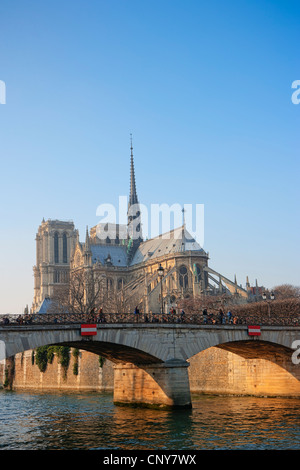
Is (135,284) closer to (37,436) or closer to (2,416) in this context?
(2,416)

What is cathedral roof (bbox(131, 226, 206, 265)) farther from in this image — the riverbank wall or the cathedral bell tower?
the riverbank wall

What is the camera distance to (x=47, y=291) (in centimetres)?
16112

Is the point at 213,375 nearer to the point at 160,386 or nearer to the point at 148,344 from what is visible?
the point at 160,386

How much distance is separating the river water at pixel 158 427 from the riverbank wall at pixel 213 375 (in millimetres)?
1883

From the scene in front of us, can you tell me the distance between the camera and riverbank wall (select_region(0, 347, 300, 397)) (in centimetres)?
4638

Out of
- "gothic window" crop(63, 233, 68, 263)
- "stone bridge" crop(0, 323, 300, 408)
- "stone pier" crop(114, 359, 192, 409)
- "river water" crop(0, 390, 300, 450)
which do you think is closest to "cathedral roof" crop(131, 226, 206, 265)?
"gothic window" crop(63, 233, 68, 263)

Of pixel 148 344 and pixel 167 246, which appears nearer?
pixel 148 344

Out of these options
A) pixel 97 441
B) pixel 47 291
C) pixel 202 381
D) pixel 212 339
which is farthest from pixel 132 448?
pixel 47 291

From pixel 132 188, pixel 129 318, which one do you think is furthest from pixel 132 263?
pixel 129 318

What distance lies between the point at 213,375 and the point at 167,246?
76.5 metres

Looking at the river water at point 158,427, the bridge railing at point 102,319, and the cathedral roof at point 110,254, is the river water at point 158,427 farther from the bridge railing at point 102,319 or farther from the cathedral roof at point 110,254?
the cathedral roof at point 110,254

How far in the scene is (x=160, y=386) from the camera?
3838 centimetres

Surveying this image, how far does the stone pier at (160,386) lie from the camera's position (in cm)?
3800

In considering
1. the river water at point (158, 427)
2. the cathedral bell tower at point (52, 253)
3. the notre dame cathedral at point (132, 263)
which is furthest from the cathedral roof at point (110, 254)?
→ the river water at point (158, 427)
